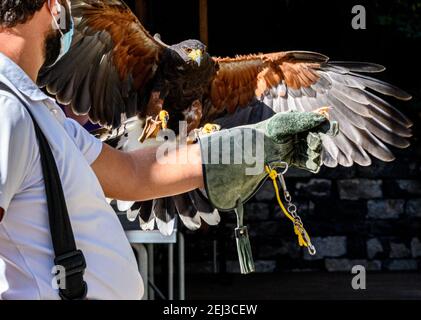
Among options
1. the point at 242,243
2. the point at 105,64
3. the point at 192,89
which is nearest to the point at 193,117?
the point at 192,89

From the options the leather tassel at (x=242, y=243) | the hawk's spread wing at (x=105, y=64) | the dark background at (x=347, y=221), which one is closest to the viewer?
the leather tassel at (x=242, y=243)

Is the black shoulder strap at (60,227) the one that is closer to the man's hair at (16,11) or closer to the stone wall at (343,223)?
the man's hair at (16,11)

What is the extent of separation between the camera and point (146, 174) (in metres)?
1.87

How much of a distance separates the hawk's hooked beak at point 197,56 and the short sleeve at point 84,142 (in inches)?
103

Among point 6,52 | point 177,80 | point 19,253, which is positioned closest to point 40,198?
point 19,253

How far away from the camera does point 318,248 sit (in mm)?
6824

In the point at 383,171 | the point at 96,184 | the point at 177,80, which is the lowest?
the point at 383,171

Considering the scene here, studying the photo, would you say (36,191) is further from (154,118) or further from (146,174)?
(154,118)

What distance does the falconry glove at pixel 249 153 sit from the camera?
185cm

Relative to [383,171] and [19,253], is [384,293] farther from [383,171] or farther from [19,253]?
[19,253]

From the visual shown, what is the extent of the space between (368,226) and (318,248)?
0.44 m

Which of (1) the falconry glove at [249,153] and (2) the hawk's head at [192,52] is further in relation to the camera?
(2) the hawk's head at [192,52]

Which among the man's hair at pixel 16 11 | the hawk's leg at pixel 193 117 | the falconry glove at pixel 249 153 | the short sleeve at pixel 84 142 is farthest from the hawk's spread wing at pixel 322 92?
the man's hair at pixel 16 11

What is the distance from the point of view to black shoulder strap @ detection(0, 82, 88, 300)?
1.47 m
